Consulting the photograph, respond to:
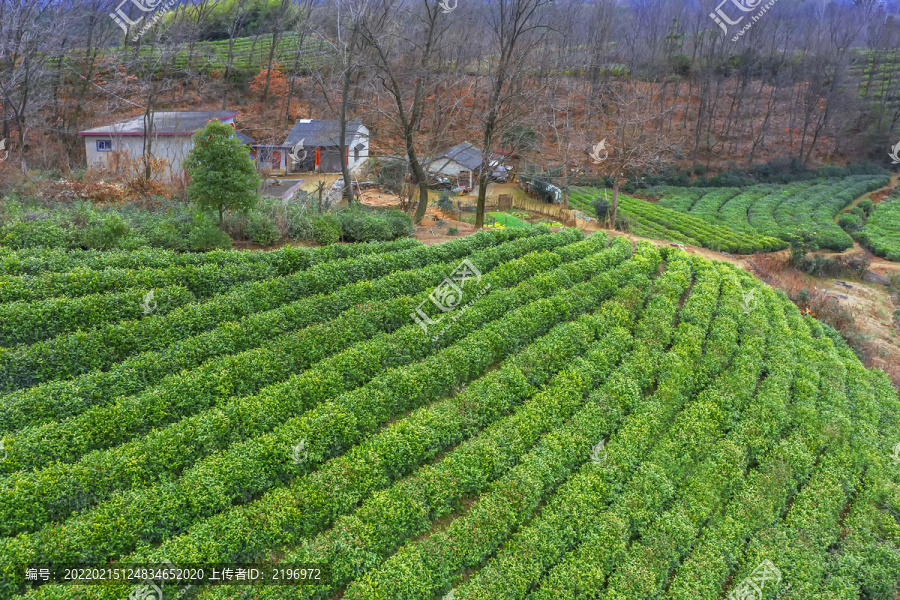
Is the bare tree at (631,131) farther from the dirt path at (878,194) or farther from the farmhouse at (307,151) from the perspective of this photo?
the farmhouse at (307,151)

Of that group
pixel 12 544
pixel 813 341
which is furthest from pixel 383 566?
pixel 813 341

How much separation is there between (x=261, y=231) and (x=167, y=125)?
18.0m

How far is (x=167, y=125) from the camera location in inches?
1104

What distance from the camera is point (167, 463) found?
8.09 meters

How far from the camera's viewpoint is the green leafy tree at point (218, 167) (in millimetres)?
13570

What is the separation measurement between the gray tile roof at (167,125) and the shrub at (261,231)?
14.4m

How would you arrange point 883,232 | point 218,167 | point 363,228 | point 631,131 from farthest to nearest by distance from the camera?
point 631,131
point 883,232
point 363,228
point 218,167

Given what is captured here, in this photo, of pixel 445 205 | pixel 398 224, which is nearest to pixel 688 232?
pixel 445 205

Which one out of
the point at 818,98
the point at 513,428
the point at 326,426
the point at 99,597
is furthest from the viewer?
the point at 818,98

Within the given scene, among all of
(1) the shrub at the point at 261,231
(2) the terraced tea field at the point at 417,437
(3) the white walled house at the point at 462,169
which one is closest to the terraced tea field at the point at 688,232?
(3) the white walled house at the point at 462,169

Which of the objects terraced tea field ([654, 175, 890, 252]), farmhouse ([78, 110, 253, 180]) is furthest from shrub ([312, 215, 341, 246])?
terraced tea field ([654, 175, 890, 252])

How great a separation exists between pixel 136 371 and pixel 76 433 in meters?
1.63

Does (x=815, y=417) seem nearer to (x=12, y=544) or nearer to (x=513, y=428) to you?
(x=513, y=428)

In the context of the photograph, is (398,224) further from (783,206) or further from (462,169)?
(783,206)
